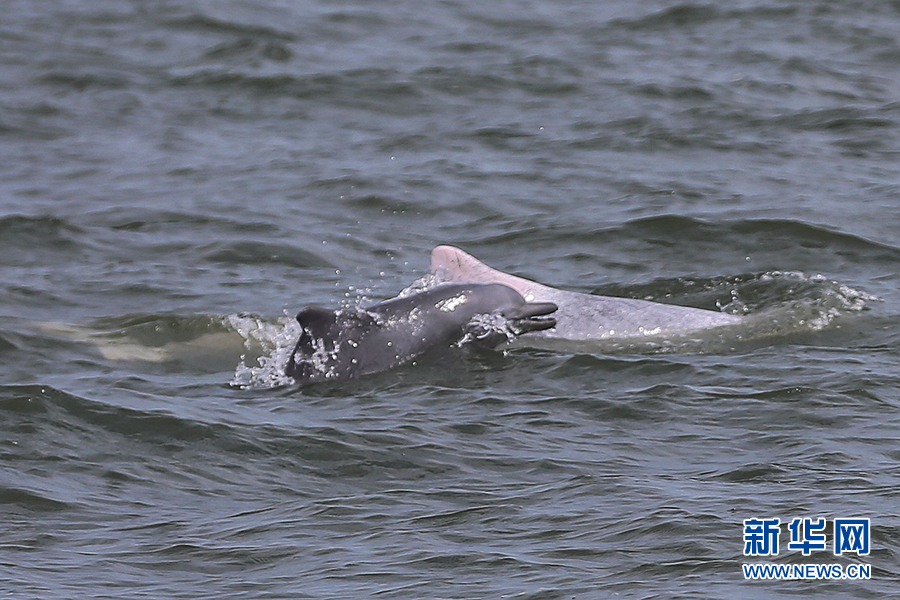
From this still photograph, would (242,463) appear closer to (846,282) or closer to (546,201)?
(846,282)

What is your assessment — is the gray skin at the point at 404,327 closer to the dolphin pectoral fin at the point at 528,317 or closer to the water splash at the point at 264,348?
the dolphin pectoral fin at the point at 528,317

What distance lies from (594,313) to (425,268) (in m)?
2.36

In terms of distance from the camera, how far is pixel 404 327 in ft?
35.7

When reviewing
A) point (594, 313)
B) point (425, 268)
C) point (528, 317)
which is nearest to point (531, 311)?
point (528, 317)

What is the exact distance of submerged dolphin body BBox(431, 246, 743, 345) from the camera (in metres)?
11.3

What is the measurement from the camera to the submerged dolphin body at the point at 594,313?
11.3 metres

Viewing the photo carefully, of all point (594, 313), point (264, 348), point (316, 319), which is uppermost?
point (316, 319)

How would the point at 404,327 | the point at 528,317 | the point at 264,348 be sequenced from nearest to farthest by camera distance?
the point at 404,327, the point at 528,317, the point at 264,348

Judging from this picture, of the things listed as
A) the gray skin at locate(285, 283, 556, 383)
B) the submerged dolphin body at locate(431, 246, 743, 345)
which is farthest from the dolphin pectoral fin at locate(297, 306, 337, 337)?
the submerged dolphin body at locate(431, 246, 743, 345)

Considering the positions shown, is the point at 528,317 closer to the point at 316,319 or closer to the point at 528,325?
the point at 528,325

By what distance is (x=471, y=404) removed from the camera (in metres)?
10.0

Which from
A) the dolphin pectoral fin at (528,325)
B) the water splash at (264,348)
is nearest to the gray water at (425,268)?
the water splash at (264,348)

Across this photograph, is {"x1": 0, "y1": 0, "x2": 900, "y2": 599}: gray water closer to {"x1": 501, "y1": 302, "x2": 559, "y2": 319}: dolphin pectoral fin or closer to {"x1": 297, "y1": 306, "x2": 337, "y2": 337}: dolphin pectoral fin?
{"x1": 501, "y1": 302, "x2": 559, "y2": 319}: dolphin pectoral fin

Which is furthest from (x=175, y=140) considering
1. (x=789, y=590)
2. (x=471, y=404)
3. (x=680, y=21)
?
(x=789, y=590)
